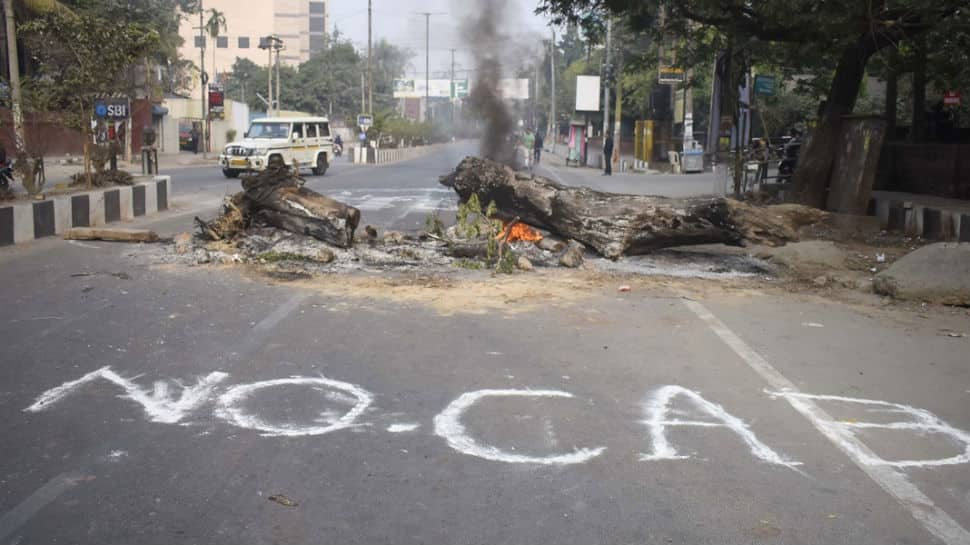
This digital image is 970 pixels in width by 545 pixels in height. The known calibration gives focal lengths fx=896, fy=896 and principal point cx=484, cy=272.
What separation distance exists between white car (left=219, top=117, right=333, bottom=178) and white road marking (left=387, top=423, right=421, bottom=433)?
78.0 feet

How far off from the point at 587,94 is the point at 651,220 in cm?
3908

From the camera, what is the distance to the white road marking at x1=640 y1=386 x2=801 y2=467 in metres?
4.29

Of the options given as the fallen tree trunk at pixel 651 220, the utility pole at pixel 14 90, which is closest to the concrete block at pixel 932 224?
the fallen tree trunk at pixel 651 220

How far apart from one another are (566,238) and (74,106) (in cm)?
918

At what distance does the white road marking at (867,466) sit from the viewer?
11.6 ft

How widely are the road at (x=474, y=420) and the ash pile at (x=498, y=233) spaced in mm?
2138

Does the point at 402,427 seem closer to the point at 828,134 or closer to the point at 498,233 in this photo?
the point at 498,233

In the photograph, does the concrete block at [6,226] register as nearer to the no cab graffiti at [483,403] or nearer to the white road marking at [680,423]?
the no cab graffiti at [483,403]

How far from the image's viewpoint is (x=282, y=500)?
3666 millimetres

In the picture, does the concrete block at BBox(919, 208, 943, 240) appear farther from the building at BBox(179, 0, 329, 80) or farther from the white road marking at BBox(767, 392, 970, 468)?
the building at BBox(179, 0, 329, 80)

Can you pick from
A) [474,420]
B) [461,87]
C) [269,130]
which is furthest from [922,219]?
[269,130]

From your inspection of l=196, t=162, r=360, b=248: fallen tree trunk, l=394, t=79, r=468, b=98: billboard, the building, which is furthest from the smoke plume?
the building

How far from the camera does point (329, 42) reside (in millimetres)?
103750

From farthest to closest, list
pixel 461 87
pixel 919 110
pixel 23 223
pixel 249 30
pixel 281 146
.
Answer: pixel 249 30 → pixel 281 146 → pixel 461 87 → pixel 919 110 → pixel 23 223
